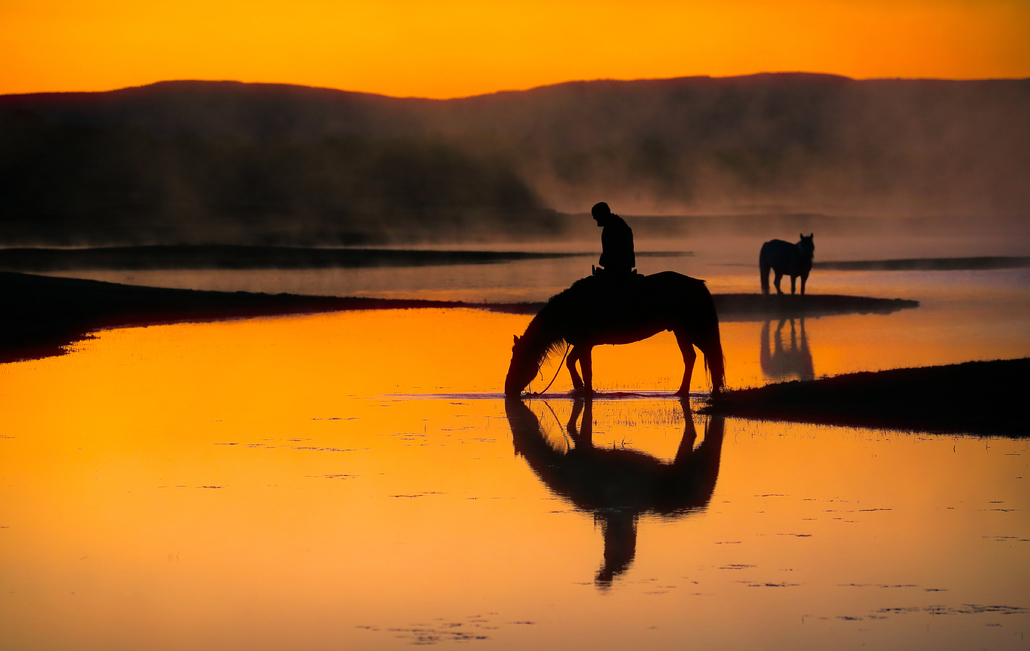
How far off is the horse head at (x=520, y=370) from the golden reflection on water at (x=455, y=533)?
35 centimetres

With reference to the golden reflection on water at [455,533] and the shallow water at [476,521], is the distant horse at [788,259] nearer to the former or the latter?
the shallow water at [476,521]

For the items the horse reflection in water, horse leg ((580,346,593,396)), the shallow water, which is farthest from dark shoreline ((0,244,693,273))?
the horse reflection in water

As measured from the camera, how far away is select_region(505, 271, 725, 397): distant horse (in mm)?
14711

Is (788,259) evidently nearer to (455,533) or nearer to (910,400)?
(910,400)

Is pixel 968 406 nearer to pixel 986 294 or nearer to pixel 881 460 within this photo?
pixel 881 460

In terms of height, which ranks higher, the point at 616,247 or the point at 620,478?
the point at 616,247

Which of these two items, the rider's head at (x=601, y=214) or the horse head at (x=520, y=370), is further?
the horse head at (x=520, y=370)

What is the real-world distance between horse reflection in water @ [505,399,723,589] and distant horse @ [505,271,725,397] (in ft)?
5.48

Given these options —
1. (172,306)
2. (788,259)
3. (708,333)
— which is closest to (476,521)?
(708,333)

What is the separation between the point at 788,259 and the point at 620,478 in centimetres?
2499

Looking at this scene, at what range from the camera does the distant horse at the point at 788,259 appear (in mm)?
34281

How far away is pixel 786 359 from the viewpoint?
2066 centimetres

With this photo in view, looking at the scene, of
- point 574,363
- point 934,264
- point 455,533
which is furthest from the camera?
point 934,264

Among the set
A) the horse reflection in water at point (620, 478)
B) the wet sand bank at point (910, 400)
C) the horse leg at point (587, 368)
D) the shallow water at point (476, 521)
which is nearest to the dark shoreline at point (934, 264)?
the shallow water at point (476, 521)
